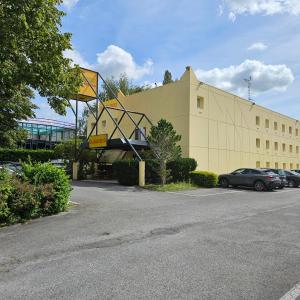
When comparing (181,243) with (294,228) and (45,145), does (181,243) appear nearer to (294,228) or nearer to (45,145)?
(294,228)

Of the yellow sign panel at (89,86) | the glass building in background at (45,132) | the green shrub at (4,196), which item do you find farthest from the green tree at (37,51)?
the glass building in background at (45,132)

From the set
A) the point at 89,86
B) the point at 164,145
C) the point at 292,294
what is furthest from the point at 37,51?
the point at 89,86

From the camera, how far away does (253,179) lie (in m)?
23.0

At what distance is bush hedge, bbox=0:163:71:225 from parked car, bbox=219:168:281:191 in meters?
15.0

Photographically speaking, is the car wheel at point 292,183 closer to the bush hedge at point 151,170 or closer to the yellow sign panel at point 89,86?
the bush hedge at point 151,170

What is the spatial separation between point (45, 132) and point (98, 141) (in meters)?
33.8

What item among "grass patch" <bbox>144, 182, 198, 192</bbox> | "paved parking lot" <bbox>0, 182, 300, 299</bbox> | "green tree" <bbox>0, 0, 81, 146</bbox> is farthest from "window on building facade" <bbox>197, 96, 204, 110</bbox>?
"paved parking lot" <bbox>0, 182, 300, 299</bbox>

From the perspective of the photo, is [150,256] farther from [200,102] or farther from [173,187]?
[200,102]

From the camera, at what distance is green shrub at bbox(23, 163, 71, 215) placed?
416 inches

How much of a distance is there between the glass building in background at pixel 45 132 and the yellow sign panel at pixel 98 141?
28.6m

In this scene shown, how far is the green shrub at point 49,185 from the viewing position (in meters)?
10.6

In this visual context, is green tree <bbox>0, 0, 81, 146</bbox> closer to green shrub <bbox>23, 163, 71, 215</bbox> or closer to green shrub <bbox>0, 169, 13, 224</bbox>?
green shrub <bbox>23, 163, 71, 215</bbox>

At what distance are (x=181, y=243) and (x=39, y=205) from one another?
5104mm

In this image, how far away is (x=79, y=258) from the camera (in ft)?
20.5
